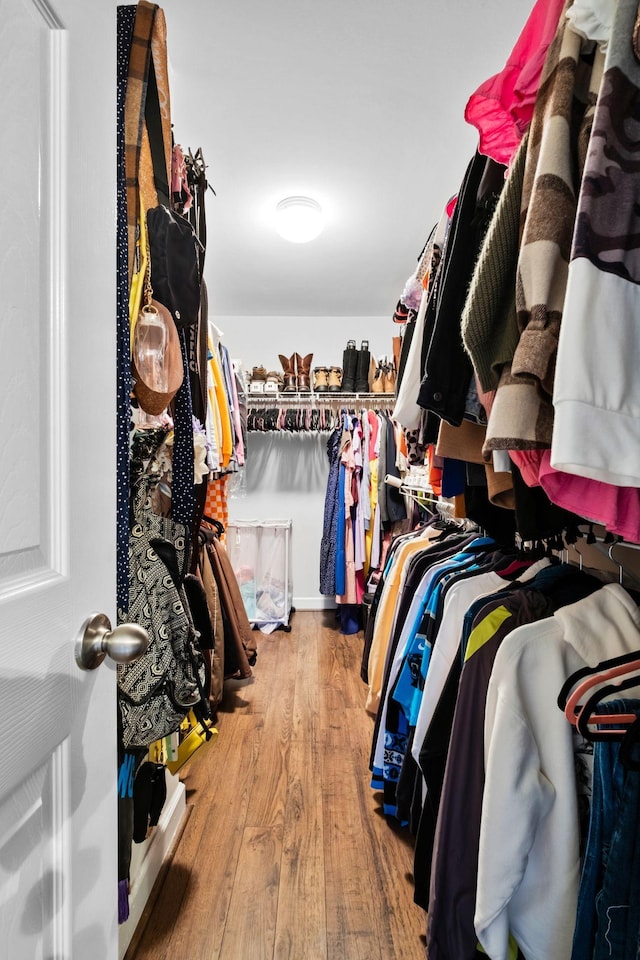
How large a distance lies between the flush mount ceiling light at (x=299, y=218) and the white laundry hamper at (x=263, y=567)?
2078mm

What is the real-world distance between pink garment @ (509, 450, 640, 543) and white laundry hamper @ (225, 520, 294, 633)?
10.8 feet

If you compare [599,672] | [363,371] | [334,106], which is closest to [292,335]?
[363,371]

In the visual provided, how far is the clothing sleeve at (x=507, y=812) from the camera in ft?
2.64

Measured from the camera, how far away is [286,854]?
161cm

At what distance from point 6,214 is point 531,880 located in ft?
3.89

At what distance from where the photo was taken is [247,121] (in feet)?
6.59

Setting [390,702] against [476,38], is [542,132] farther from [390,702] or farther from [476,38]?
[390,702]

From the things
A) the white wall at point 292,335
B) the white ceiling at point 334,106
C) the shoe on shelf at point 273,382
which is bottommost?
the shoe on shelf at point 273,382

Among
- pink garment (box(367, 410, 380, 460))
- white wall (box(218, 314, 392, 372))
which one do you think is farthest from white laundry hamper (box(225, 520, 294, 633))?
white wall (box(218, 314, 392, 372))

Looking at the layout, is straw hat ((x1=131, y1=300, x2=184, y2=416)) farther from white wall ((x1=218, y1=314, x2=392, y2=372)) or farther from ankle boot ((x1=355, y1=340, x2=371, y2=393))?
white wall ((x1=218, y1=314, x2=392, y2=372))

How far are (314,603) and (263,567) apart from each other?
70 cm

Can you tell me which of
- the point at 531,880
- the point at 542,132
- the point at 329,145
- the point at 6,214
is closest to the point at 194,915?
the point at 531,880

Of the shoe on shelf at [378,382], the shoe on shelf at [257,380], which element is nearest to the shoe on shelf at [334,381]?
the shoe on shelf at [378,382]

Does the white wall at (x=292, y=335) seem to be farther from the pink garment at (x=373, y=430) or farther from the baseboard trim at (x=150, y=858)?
the baseboard trim at (x=150, y=858)
